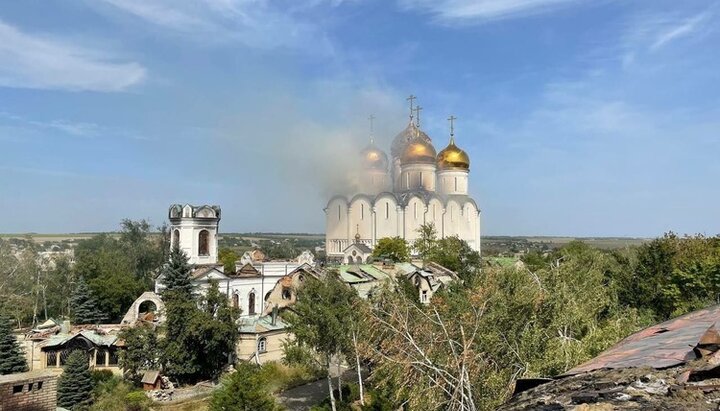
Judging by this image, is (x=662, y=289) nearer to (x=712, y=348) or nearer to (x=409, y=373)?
(x=409, y=373)

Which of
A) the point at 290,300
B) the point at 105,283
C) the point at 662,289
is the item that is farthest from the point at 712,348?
the point at 105,283

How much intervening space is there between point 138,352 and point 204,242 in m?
14.8

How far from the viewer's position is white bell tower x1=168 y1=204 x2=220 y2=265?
38.3 metres

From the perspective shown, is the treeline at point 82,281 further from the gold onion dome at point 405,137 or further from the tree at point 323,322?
the gold onion dome at point 405,137

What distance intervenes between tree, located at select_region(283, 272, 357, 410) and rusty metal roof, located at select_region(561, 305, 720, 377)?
504 inches

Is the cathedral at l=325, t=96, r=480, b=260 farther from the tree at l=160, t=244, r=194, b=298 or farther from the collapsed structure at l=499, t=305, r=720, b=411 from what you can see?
the collapsed structure at l=499, t=305, r=720, b=411

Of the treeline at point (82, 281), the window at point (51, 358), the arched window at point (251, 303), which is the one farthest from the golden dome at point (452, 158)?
the window at point (51, 358)

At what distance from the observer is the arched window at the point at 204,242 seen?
39.0 meters

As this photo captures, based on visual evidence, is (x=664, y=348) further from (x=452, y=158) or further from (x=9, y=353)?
(x=452, y=158)

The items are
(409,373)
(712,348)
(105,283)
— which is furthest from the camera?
(105,283)

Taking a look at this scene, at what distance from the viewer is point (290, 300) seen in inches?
1312

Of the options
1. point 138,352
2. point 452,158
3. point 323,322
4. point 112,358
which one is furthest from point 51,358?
point 452,158

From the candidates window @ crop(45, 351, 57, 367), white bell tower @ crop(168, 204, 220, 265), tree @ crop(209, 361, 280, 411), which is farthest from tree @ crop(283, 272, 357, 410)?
white bell tower @ crop(168, 204, 220, 265)

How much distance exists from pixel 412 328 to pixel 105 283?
32.0 m
